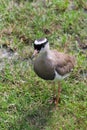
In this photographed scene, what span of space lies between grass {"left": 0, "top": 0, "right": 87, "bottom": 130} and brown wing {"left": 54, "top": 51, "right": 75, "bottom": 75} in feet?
A: 1.31

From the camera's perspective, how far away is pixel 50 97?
17.7 ft

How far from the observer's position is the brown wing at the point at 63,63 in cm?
499

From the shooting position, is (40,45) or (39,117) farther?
(39,117)

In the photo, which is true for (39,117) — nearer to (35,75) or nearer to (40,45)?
(35,75)

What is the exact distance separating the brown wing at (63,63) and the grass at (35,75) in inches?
15.7

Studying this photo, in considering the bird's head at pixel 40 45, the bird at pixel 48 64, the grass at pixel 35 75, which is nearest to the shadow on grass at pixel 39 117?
the grass at pixel 35 75

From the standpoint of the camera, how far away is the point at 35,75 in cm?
566

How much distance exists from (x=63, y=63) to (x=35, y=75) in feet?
2.22

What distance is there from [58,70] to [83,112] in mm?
659

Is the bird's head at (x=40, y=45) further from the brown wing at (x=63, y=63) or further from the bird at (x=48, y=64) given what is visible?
the brown wing at (x=63, y=63)

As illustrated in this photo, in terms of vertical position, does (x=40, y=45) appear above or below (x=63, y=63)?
above

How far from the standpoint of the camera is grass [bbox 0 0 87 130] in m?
5.15

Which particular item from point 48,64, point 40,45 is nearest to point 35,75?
point 48,64

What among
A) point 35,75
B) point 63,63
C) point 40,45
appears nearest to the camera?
point 40,45
